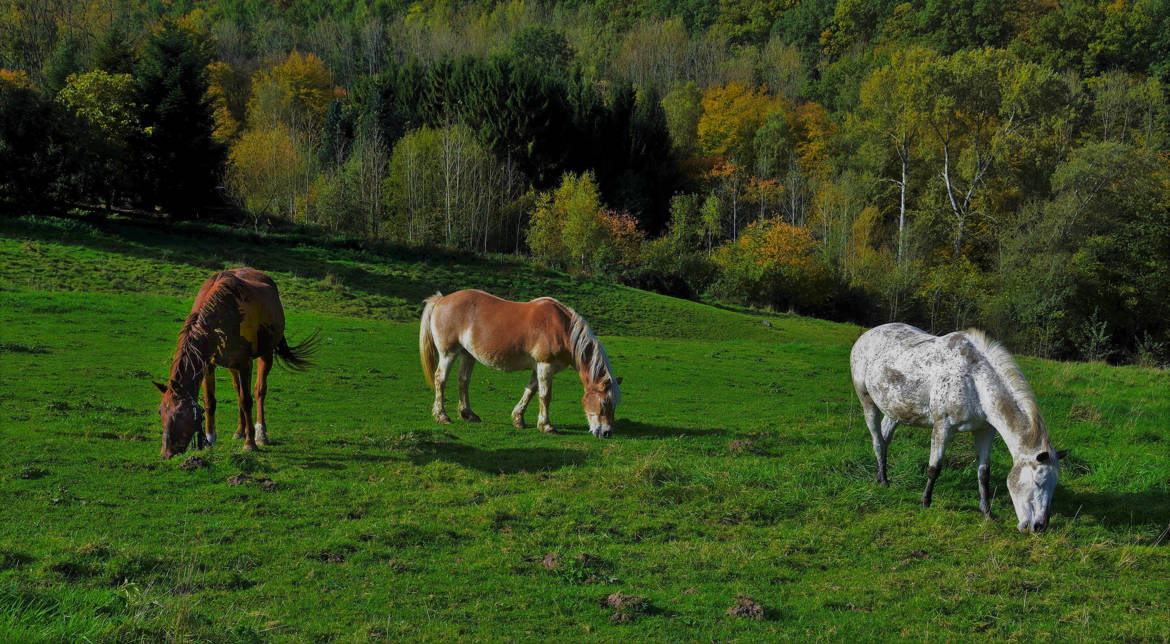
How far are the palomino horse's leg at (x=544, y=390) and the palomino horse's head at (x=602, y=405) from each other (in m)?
0.86

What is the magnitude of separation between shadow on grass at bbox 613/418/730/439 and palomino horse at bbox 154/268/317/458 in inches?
224

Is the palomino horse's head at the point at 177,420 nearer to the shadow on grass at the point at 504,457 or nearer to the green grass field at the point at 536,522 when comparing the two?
the green grass field at the point at 536,522

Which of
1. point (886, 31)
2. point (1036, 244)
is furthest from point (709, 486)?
point (886, 31)

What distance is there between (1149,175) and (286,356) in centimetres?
5071

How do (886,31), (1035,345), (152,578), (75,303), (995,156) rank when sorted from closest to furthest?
(152,578) → (75,303) → (1035,345) → (995,156) → (886,31)

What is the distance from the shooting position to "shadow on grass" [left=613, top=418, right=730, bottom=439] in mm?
13328

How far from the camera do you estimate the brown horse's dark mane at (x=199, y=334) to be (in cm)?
945

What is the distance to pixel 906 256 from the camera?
49625 millimetres

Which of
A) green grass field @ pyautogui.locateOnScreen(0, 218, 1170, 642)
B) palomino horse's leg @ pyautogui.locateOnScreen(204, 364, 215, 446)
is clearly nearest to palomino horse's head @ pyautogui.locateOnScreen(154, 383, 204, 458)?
green grass field @ pyautogui.locateOnScreen(0, 218, 1170, 642)

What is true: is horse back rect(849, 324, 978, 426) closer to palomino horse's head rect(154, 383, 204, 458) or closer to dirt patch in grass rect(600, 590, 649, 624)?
dirt patch in grass rect(600, 590, 649, 624)

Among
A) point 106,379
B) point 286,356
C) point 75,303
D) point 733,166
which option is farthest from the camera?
point 733,166

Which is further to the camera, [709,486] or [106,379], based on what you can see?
[106,379]

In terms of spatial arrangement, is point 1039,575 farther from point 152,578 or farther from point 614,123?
point 614,123

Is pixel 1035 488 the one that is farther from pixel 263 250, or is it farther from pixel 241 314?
pixel 263 250
